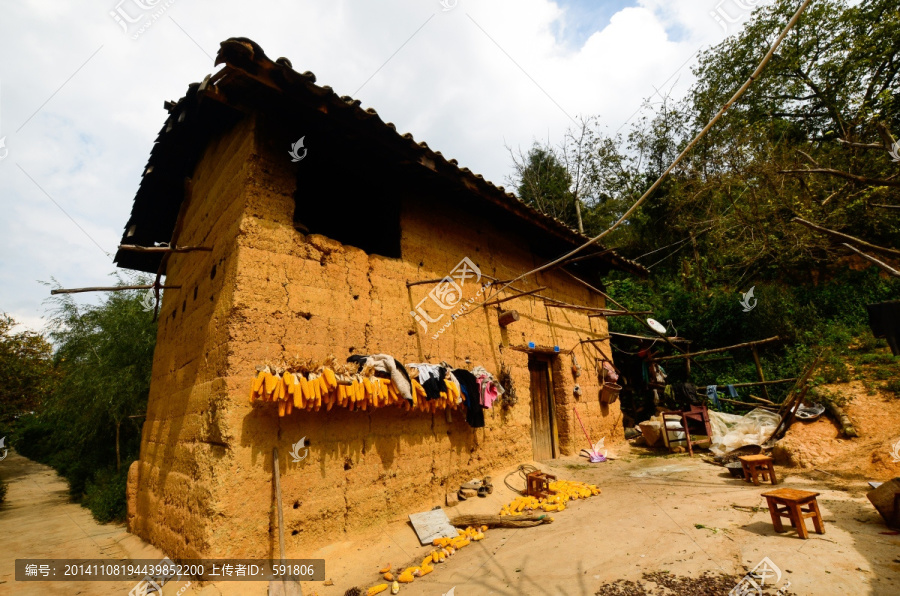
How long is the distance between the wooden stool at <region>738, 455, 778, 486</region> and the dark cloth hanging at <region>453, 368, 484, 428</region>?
158 inches

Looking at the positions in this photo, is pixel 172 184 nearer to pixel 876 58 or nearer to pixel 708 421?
pixel 708 421

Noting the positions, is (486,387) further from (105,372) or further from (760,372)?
(105,372)

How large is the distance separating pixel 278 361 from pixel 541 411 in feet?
18.2

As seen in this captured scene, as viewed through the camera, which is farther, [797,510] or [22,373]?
[22,373]

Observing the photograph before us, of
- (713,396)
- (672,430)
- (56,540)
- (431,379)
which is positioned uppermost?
(431,379)

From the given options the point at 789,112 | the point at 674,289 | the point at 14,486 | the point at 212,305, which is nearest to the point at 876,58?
the point at 789,112

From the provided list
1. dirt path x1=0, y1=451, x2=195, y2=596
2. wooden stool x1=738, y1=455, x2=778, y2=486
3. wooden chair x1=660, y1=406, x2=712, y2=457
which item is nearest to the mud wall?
dirt path x1=0, y1=451, x2=195, y2=596

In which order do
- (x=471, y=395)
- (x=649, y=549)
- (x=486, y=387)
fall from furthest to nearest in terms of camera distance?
1. (x=486, y=387)
2. (x=471, y=395)
3. (x=649, y=549)

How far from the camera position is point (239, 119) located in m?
4.77

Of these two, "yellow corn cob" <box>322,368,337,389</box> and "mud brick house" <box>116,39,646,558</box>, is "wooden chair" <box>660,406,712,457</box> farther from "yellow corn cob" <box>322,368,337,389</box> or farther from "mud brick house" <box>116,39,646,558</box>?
"yellow corn cob" <box>322,368,337,389</box>

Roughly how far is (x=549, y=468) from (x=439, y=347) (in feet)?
10.7

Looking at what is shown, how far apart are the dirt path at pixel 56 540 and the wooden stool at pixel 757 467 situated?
7.22 metres

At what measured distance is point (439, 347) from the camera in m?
5.48

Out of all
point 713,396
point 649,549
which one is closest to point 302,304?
point 649,549
